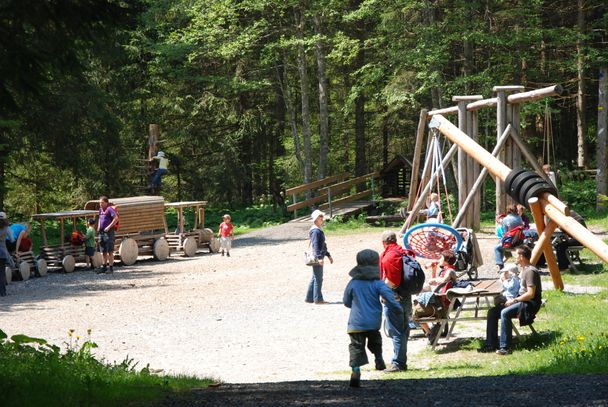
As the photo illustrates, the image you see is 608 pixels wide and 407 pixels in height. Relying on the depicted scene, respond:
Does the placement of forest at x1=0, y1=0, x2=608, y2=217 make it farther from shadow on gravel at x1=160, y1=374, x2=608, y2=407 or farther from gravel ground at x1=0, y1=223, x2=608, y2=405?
shadow on gravel at x1=160, y1=374, x2=608, y2=407

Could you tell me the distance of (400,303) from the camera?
11812mm

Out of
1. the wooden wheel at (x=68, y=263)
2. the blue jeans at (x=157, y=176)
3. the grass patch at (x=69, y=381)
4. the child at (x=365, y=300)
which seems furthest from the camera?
the blue jeans at (x=157, y=176)

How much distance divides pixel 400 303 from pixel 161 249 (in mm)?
15344

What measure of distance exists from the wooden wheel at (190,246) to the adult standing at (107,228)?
3932 mm

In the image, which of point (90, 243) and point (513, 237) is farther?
point (90, 243)

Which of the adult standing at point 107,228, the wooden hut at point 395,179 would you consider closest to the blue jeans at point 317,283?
the adult standing at point 107,228

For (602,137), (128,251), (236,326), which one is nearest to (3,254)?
(236,326)

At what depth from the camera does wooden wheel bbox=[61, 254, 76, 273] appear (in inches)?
920

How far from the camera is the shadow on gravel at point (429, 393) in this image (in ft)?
25.3

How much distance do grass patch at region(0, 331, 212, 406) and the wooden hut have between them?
27.5 m

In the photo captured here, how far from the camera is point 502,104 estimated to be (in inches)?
838

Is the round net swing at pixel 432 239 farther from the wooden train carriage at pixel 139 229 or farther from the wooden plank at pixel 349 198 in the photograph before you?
the wooden plank at pixel 349 198

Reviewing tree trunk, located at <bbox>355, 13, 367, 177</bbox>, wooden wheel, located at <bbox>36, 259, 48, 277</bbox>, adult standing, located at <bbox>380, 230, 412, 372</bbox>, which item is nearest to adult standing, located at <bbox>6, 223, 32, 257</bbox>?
wooden wheel, located at <bbox>36, 259, 48, 277</bbox>

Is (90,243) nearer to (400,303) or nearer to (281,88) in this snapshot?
(400,303)
